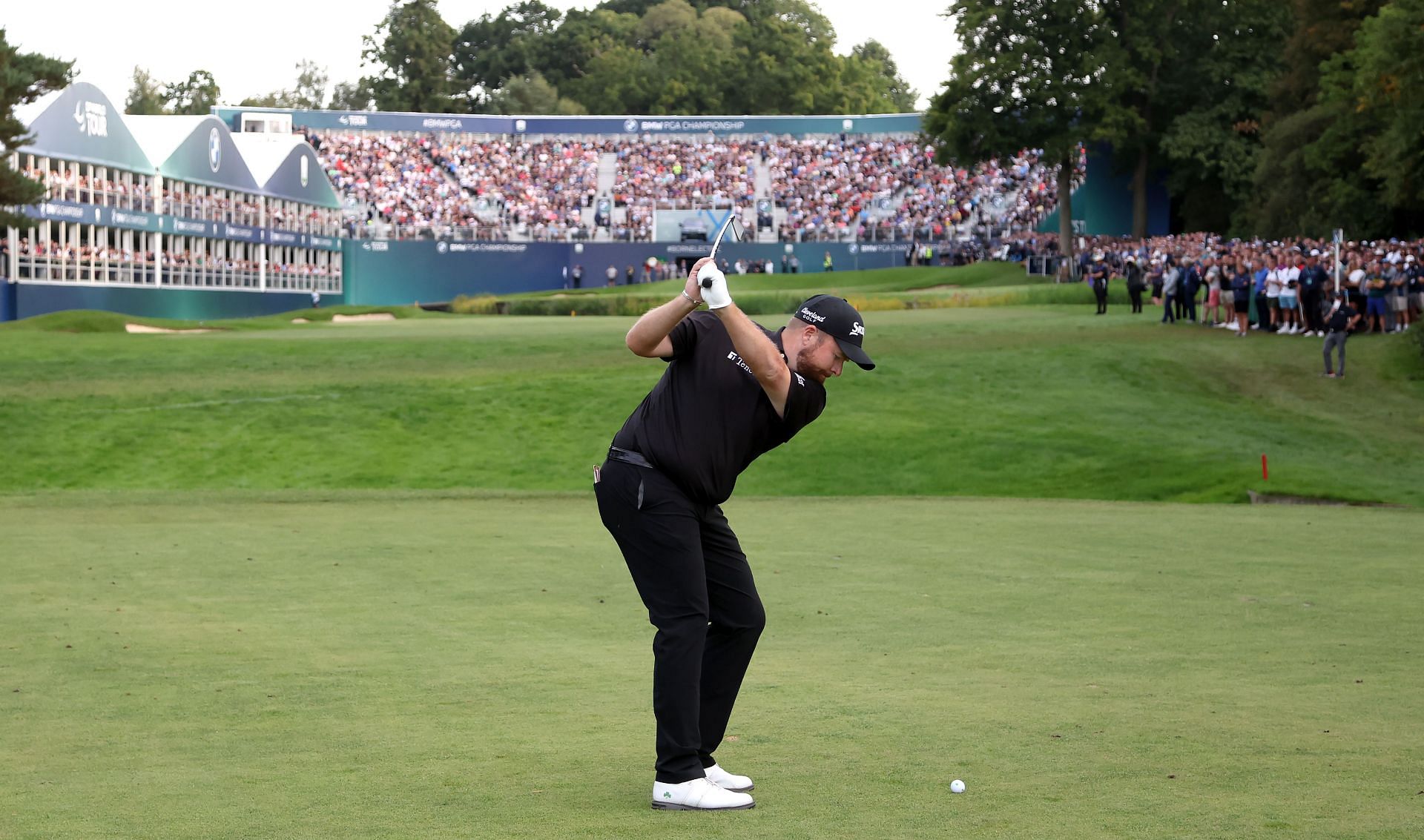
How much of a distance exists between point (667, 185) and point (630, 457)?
82.5m

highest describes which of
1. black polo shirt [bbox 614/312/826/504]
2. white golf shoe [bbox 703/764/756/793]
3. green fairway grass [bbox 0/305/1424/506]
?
black polo shirt [bbox 614/312/826/504]

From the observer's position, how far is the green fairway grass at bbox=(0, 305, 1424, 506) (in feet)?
88.5

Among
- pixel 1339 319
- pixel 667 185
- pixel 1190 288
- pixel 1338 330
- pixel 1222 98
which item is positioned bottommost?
pixel 1338 330

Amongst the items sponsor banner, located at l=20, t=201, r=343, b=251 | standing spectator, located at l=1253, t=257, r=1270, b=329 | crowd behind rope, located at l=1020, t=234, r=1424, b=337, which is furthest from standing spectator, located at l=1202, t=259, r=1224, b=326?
sponsor banner, located at l=20, t=201, r=343, b=251

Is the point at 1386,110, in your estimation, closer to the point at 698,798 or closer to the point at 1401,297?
the point at 1401,297

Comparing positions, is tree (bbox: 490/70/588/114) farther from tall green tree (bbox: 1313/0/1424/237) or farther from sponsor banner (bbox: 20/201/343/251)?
tall green tree (bbox: 1313/0/1424/237)

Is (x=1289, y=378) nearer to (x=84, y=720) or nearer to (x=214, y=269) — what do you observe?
(x=84, y=720)

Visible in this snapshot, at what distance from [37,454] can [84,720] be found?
71.9ft

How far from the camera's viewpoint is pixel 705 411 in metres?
6.22

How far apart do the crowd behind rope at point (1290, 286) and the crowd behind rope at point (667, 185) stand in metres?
35.2

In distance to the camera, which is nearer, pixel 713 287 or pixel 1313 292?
pixel 713 287

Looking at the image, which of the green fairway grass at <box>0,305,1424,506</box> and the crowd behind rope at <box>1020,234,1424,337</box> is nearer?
the green fairway grass at <box>0,305,1424,506</box>

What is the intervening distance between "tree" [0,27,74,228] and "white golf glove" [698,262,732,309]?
4186 centimetres

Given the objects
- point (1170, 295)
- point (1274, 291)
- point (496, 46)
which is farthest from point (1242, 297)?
point (496, 46)
